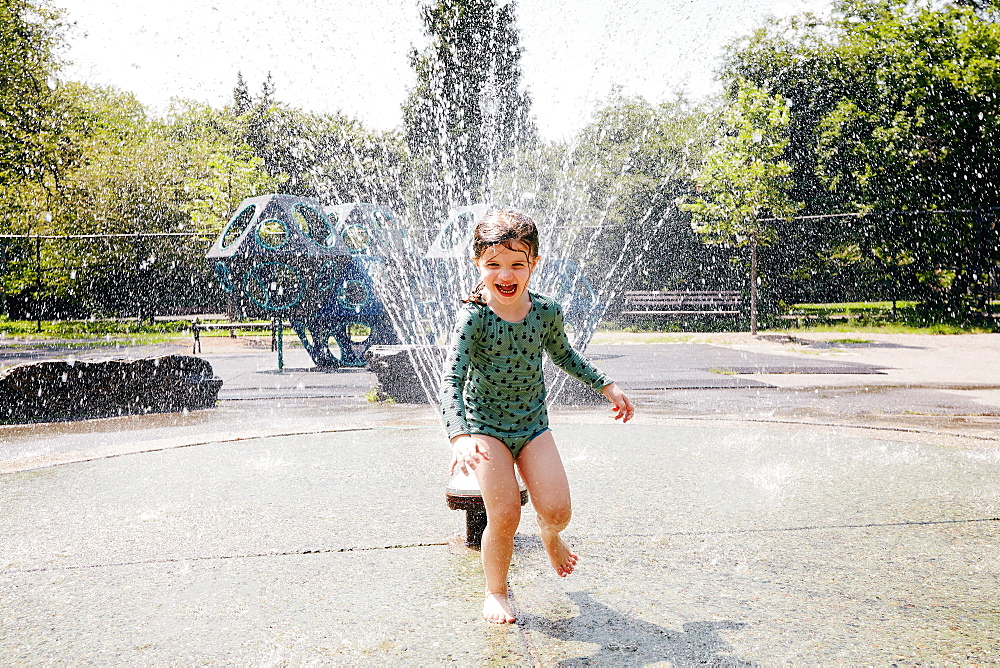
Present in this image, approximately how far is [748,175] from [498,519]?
2123 centimetres

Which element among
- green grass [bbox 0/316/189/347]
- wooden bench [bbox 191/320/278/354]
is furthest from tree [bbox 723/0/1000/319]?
green grass [bbox 0/316/189/347]

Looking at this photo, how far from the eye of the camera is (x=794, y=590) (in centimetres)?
336

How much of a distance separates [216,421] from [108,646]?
645 cm

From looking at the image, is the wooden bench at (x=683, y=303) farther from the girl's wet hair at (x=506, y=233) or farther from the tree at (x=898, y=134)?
the girl's wet hair at (x=506, y=233)

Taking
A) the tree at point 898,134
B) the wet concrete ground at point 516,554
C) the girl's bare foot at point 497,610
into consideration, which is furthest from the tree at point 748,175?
the girl's bare foot at point 497,610

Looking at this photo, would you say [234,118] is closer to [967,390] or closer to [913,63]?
[913,63]

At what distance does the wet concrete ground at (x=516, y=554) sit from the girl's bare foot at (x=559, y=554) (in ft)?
0.41

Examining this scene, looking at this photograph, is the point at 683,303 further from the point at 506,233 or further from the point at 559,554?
the point at 506,233

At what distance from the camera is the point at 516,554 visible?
3.88 m

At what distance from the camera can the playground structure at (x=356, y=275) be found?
14648mm

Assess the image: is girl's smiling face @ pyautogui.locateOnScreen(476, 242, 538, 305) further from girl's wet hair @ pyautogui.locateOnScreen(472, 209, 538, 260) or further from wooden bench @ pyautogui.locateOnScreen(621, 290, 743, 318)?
wooden bench @ pyautogui.locateOnScreen(621, 290, 743, 318)

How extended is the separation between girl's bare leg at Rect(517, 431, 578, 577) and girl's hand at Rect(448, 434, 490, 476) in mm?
269

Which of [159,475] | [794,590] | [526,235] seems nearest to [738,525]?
[794,590]

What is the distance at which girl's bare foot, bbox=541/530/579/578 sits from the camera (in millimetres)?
3180
